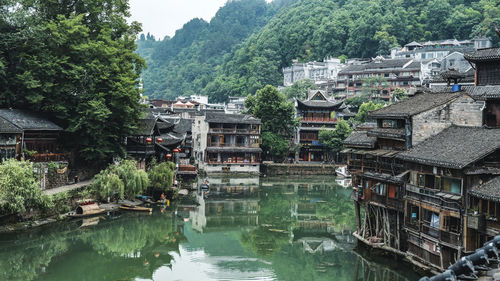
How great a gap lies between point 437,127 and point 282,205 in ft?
69.4

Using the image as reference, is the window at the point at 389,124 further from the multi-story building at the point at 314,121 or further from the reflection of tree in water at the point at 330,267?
the multi-story building at the point at 314,121

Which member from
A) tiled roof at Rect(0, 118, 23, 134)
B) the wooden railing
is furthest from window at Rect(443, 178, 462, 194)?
the wooden railing

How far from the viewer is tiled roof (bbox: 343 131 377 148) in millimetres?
26844

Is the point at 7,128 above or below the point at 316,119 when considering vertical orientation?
below

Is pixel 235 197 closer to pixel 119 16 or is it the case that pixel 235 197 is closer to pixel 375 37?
pixel 119 16

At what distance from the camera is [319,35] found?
122 metres

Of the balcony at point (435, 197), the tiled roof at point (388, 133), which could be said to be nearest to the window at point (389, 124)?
the tiled roof at point (388, 133)

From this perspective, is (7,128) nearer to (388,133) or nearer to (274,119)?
(388,133)

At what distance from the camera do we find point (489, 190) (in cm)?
1781

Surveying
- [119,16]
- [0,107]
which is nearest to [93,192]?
[0,107]

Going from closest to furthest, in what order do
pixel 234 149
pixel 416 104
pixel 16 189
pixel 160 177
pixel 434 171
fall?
pixel 434 171
pixel 416 104
pixel 16 189
pixel 160 177
pixel 234 149

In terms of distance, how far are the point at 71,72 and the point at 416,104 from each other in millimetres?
Result: 26740

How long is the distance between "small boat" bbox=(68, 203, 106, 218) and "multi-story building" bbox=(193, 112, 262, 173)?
29.5 metres

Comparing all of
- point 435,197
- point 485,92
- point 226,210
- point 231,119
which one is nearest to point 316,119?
point 231,119
